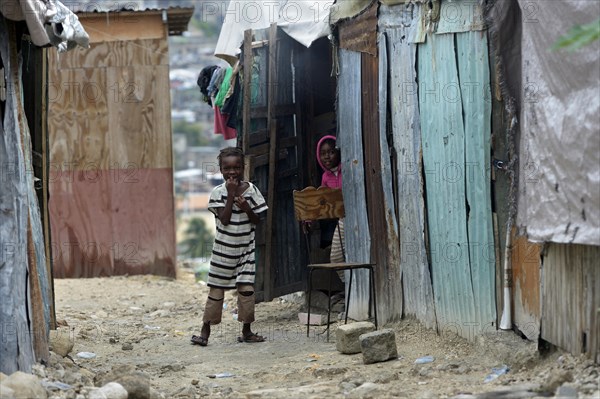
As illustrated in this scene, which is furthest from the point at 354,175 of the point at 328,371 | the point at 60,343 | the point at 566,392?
the point at 566,392

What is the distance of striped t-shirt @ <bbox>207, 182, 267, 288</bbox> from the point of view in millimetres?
9227

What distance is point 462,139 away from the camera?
7.56 meters

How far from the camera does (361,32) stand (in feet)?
30.2

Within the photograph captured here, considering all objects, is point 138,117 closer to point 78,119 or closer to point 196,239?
point 78,119

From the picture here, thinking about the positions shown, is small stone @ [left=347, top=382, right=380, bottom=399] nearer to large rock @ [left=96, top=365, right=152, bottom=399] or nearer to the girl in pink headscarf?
large rock @ [left=96, top=365, right=152, bottom=399]

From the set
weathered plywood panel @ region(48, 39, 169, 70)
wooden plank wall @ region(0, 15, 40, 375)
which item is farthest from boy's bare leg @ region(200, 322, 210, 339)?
weathered plywood panel @ region(48, 39, 169, 70)

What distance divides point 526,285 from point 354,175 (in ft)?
9.27

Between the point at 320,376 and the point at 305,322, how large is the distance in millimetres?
2849

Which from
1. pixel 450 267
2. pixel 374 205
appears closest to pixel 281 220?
pixel 374 205

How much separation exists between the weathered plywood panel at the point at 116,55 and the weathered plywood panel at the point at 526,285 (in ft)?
27.3

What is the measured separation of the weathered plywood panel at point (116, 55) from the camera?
14.3 metres

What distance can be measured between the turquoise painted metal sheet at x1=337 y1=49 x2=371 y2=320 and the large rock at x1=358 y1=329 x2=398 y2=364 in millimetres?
1796

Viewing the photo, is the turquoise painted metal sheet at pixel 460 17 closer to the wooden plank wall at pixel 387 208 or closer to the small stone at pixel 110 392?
the wooden plank wall at pixel 387 208

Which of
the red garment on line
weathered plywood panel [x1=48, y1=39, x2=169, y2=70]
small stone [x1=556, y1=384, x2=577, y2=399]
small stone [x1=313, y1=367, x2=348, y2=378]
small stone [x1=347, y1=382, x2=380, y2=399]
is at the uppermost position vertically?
weathered plywood panel [x1=48, y1=39, x2=169, y2=70]
